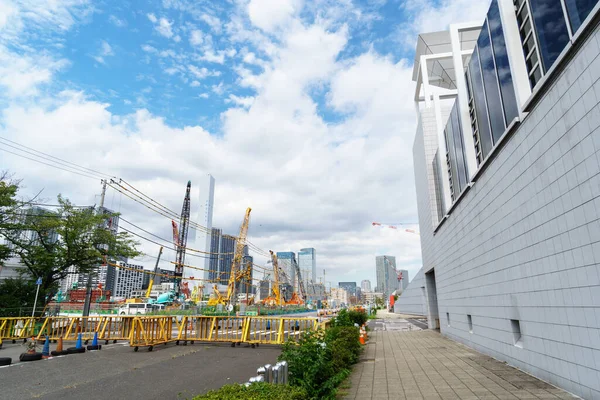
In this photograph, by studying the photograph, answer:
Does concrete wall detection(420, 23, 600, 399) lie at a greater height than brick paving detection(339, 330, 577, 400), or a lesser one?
greater

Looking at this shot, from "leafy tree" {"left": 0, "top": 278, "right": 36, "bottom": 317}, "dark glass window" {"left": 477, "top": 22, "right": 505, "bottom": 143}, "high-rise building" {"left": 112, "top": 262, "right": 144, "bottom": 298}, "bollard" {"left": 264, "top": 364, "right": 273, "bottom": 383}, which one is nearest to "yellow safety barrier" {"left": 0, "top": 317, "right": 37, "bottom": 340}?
"leafy tree" {"left": 0, "top": 278, "right": 36, "bottom": 317}

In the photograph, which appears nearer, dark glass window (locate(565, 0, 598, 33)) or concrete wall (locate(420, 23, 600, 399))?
dark glass window (locate(565, 0, 598, 33))

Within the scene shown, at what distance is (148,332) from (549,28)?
18.1m

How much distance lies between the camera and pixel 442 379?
879 centimetres

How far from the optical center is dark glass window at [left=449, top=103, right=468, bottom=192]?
14.3 m

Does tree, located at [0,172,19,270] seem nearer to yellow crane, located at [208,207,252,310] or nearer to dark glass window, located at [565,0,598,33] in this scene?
dark glass window, located at [565,0,598,33]

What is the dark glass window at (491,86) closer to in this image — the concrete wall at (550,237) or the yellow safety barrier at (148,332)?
the concrete wall at (550,237)

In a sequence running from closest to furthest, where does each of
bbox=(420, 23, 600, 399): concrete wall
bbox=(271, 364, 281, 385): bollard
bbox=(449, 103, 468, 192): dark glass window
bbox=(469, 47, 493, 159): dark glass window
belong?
bbox=(420, 23, 600, 399): concrete wall → bbox=(271, 364, 281, 385): bollard → bbox=(469, 47, 493, 159): dark glass window → bbox=(449, 103, 468, 192): dark glass window

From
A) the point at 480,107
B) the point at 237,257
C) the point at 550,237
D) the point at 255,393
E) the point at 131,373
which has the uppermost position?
the point at 237,257

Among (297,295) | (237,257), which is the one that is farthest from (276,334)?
(297,295)

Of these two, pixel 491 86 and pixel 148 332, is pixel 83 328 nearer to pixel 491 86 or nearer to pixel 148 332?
pixel 148 332

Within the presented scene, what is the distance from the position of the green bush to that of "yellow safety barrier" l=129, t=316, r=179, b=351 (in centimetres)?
1312

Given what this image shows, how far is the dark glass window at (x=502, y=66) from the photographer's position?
885 centimetres

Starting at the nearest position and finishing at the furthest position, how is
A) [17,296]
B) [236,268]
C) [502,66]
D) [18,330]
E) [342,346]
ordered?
[502,66] → [342,346] → [18,330] → [17,296] → [236,268]
